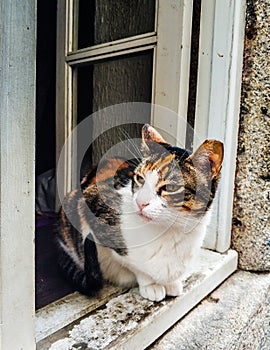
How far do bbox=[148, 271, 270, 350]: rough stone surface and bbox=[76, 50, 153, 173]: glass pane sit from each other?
527 millimetres

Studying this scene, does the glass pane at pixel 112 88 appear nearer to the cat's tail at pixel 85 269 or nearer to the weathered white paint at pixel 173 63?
the weathered white paint at pixel 173 63

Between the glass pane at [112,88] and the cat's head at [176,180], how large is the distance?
34 cm

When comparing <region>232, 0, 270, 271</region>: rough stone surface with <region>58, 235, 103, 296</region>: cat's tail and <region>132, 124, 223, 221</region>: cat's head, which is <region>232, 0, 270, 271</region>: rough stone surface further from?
<region>58, 235, 103, 296</region>: cat's tail

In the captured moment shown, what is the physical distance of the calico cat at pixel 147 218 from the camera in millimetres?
735

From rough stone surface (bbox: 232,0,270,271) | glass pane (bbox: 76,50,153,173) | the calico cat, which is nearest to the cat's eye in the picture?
the calico cat

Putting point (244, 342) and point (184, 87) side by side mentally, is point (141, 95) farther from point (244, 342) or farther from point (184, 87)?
point (244, 342)

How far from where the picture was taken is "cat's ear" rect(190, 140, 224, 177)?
715 mm

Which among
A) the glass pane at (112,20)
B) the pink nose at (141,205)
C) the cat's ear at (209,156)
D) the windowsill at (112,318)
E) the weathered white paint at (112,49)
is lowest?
the windowsill at (112,318)

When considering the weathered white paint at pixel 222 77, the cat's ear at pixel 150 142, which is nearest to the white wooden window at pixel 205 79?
the weathered white paint at pixel 222 77

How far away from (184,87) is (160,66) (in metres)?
0.08

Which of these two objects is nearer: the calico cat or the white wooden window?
the calico cat

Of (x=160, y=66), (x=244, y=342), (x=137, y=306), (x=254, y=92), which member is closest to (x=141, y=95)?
(x=160, y=66)

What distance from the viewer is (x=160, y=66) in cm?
95

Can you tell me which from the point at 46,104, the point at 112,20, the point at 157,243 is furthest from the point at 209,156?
the point at 46,104
